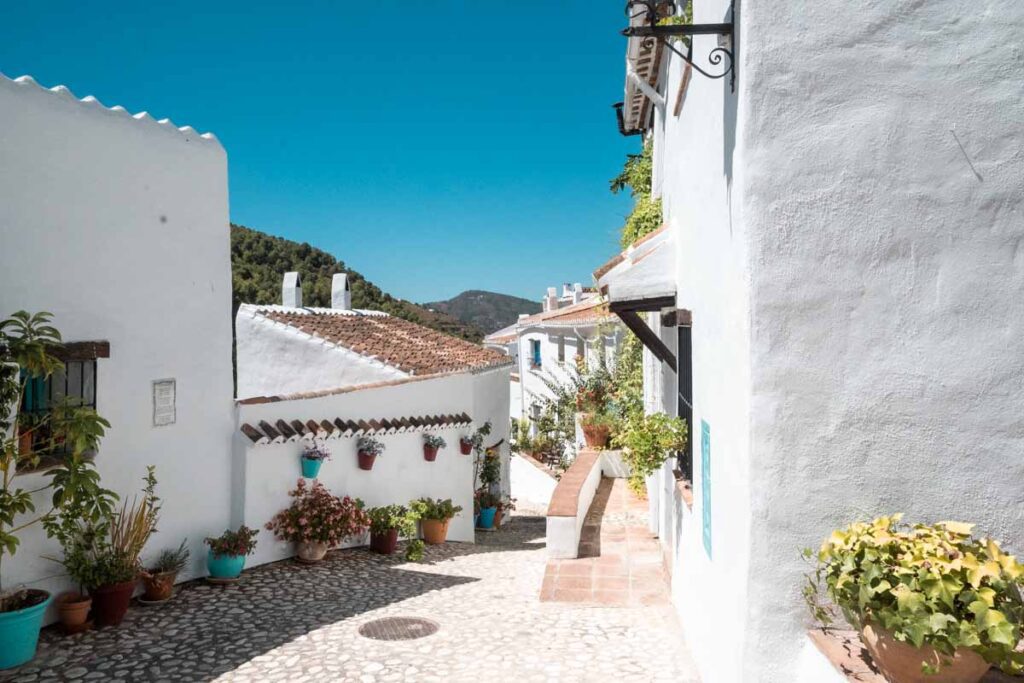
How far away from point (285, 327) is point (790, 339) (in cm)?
1346

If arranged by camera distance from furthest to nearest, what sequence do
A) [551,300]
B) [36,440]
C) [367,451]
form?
[551,300], [367,451], [36,440]

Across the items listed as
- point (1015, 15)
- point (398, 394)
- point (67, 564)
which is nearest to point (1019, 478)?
point (1015, 15)

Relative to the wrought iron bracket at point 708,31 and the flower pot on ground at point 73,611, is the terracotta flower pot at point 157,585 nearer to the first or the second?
the flower pot on ground at point 73,611

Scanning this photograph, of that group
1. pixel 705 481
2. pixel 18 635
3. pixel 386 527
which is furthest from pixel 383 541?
pixel 705 481

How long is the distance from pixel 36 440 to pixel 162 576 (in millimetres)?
1999

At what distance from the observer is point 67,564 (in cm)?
723

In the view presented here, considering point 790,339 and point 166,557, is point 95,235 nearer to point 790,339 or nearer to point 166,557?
point 166,557

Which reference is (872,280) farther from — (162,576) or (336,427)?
(336,427)

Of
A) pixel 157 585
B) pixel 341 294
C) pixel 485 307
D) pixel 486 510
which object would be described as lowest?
pixel 486 510

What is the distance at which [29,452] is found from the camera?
267 inches

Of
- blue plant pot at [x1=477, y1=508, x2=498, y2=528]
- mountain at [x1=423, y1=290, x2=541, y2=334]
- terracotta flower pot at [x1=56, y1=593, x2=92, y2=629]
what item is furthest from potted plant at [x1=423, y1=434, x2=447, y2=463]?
mountain at [x1=423, y1=290, x2=541, y2=334]

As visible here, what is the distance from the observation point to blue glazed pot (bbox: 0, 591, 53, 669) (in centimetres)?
614

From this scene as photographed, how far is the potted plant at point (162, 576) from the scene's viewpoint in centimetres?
803

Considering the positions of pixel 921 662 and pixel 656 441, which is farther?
pixel 656 441
